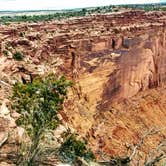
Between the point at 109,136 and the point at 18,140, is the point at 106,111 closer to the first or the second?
the point at 109,136

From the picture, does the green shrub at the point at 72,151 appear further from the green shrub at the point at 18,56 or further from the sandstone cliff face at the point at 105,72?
the green shrub at the point at 18,56

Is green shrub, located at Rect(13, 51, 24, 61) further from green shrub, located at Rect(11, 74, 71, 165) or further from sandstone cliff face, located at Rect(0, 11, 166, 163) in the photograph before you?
green shrub, located at Rect(11, 74, 71, 165)

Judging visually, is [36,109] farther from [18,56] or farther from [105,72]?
[105,72]

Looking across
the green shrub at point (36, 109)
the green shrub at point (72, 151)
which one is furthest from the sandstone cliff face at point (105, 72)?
the green shrub at point (72, 151)

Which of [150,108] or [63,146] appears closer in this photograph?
[63,146]

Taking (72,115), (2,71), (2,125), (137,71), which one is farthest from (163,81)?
(2,125)

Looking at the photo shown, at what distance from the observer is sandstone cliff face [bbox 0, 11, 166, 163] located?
34.4 metres

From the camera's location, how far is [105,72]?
130 feet

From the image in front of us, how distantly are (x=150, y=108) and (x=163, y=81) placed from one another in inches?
262

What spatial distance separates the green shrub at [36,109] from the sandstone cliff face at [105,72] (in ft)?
38.6

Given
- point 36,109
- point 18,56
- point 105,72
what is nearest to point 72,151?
point 36,109

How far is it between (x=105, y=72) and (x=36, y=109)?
2395 centimetres

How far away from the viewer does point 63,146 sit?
55.5ft

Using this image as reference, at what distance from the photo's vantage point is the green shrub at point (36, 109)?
1441 centimetres
